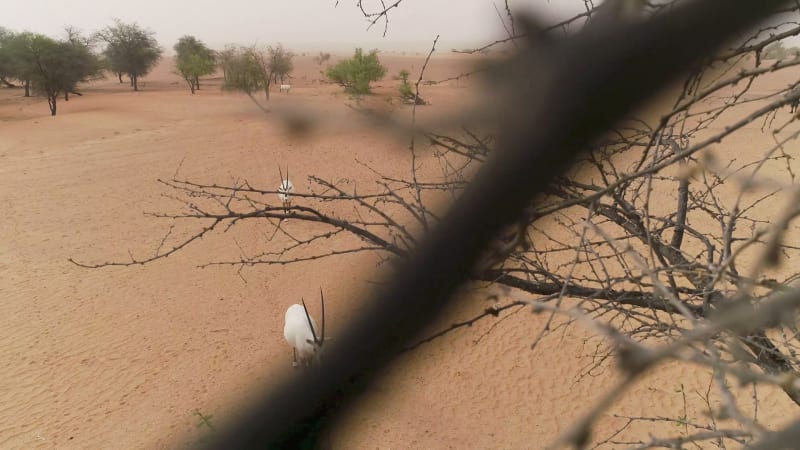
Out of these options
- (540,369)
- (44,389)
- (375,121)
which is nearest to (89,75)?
(44,389)

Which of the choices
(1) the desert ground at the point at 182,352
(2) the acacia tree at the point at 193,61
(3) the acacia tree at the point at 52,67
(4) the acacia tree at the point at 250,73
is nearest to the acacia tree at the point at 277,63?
(4) the acacia tree at the point at 250,73

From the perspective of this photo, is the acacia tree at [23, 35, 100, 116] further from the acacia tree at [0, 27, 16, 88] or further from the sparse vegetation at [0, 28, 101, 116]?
the acacia tree at [0, 27, 16, 88]

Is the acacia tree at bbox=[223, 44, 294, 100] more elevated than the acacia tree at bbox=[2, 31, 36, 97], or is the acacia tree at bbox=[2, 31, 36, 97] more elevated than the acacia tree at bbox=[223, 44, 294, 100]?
the acacia tree at bbox=[2, 31, 36, 97]

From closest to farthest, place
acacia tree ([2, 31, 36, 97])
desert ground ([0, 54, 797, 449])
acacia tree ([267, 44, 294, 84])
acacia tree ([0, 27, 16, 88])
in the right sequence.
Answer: desert ground ([0, 54, 797, 449])
acacia tree ([267, 44, 294, 84])
acacia tree ([2, 31, 36, 97])
acacia tree ([0, 27, 16, 88])

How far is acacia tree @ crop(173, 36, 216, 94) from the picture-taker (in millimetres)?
31484

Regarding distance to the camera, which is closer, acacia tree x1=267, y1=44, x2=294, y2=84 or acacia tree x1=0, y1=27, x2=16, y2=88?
acacia tree x1=267, y1=44, x2=294, y2=84

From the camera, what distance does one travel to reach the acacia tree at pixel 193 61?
103 feet

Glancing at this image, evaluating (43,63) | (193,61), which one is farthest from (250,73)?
(193,61)

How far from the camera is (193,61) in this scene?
31469 mm

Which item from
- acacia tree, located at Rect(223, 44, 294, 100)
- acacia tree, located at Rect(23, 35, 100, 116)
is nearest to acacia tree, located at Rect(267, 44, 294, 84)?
acacia tree, located at Rect(223, 44, 294, 100)

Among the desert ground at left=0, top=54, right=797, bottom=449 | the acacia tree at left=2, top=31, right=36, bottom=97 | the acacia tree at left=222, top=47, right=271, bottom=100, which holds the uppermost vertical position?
the acacia tree at left=2, top=31, right=36, bottom=97

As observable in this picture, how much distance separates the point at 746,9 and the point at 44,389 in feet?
25.0

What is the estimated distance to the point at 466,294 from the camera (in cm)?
57

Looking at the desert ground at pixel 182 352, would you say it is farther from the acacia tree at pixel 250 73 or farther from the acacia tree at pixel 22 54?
the acacia tree at pixel 22 54
